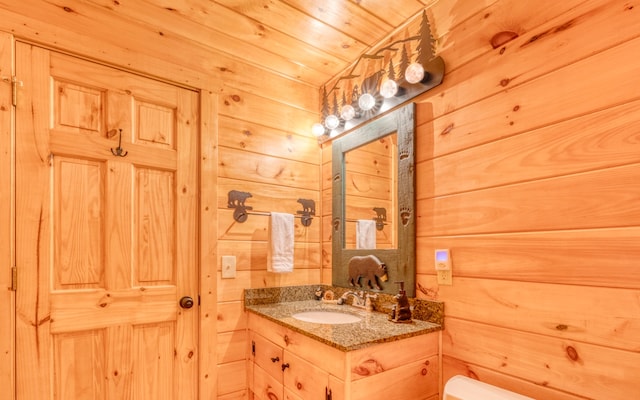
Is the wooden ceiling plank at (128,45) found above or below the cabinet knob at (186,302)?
above


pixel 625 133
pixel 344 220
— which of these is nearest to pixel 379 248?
pixel 344 220

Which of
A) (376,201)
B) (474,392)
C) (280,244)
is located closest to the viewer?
(474,392)

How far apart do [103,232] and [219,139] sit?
0.72 m

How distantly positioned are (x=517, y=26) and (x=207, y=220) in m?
1.59

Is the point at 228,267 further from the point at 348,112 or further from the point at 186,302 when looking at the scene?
the point at 348,112

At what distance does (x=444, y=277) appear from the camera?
4.59 ft

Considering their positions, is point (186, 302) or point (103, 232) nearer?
point (103, 232)

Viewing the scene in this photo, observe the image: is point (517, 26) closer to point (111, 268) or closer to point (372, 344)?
point (372, 344)

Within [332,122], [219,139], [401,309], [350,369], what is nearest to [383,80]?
[332,122]

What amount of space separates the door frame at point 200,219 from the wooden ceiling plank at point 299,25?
438 millimetres

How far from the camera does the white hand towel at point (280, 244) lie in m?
1.90

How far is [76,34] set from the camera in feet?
4.87

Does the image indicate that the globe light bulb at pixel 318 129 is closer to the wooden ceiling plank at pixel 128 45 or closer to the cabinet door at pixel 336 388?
the wooden ceiling plank at pixel 128 45

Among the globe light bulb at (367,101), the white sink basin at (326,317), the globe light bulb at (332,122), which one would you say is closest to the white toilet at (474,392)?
the white sink basin at (326,317)
